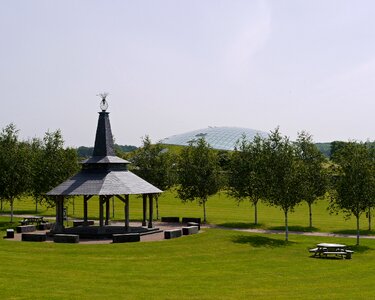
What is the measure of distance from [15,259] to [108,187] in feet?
36.5

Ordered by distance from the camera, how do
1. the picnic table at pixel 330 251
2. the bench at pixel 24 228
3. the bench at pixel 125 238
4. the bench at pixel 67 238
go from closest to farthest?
the picnic table at pixel 330 251
the bench at pixel 67 238
the bench at pixel 125 238
the bench at pixel 24 228

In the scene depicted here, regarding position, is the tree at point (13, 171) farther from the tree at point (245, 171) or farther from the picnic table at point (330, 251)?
the picnic table at point (330, 251)

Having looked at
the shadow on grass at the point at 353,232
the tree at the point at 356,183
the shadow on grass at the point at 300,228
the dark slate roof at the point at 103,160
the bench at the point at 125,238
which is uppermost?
the dark slate roof at the point at 103,160

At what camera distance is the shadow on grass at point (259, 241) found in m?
35.1

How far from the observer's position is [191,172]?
5266 cm

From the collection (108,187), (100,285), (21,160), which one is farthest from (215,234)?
(21,160)

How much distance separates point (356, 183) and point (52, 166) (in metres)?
27.5

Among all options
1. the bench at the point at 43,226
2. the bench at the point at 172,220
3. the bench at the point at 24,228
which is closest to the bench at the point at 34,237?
the bench at the point at 24,228

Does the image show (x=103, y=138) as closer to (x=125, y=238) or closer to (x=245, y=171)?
(x=125, y=238)

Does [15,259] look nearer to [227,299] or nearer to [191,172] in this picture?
[227,299]

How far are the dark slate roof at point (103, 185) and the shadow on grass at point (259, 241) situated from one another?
7.84 meters

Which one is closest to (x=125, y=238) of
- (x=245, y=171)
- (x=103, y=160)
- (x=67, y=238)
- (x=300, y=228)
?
(x=67, y=238)

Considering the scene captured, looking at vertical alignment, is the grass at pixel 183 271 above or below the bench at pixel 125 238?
below

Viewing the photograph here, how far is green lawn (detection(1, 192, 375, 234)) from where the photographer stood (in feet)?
162
